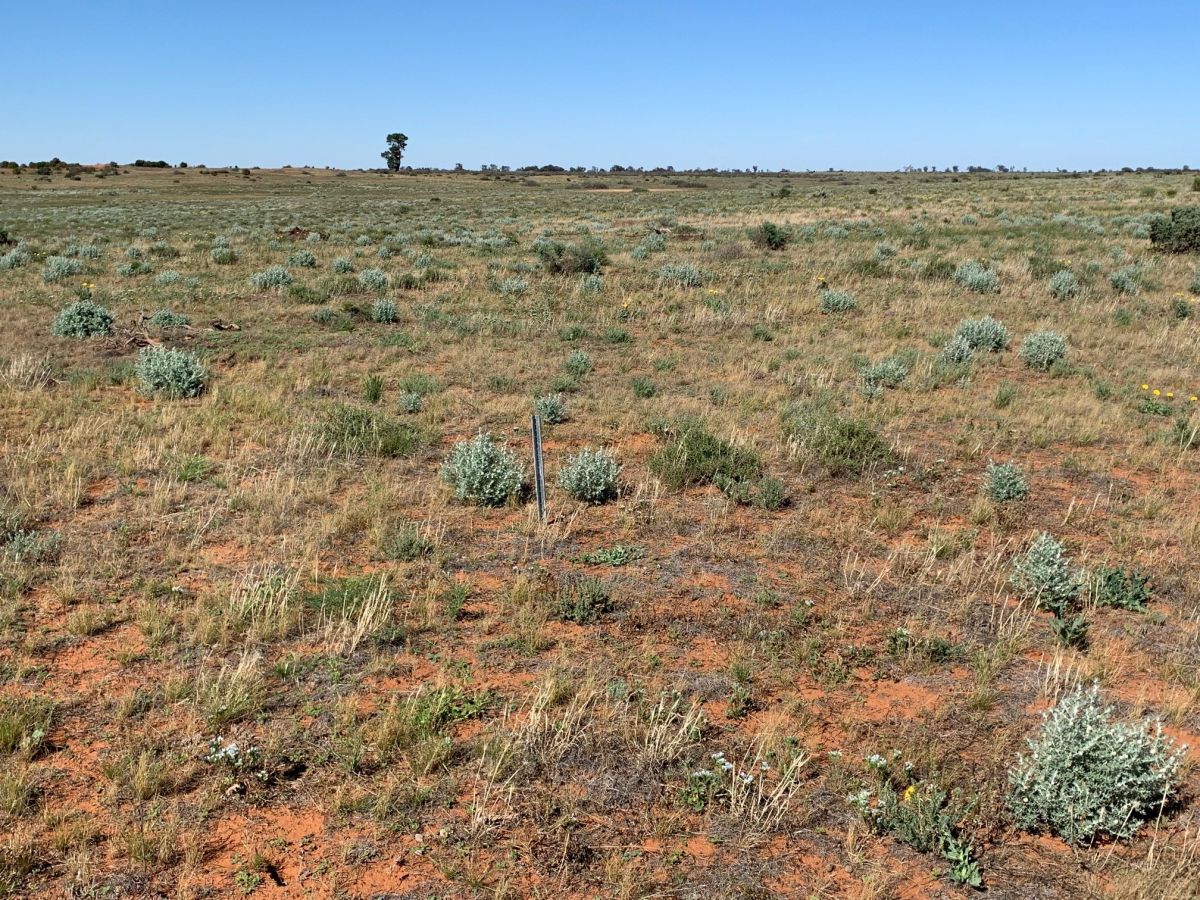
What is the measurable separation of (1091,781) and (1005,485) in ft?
14.2

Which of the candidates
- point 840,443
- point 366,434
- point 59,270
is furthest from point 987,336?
point 59,270

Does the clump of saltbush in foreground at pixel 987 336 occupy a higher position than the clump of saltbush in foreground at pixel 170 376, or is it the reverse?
the clump of saltbush in foreground at pixel 987 336

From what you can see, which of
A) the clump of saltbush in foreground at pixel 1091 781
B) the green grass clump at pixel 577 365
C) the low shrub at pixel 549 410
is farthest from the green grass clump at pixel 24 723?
the green grass clump at pixel 577 365

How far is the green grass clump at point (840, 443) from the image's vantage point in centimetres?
856

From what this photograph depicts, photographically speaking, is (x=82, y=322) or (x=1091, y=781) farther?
(x=82, y=322)

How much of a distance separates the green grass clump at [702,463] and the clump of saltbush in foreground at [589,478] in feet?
2.15

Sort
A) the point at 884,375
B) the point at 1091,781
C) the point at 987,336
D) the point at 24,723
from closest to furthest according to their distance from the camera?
the point at 1091,781 → the point at 24,723 → the point at 884,375 → the point at 987,336

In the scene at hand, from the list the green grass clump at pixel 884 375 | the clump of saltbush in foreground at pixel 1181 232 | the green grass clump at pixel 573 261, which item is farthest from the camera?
the clump of saltbush in foreground at pixel 1181 232

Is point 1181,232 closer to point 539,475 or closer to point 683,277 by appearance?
point 683,277

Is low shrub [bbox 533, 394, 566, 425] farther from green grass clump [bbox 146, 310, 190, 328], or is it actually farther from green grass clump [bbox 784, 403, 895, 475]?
green grass clump [bbox 146, 310, 190, 328]

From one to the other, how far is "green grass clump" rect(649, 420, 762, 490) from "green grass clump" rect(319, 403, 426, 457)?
2690 mm

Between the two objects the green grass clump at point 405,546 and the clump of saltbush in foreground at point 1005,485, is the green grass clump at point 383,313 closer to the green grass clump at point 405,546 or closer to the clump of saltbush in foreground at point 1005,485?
the green grass clump at point 405,546

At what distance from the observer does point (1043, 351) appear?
41.1 ft

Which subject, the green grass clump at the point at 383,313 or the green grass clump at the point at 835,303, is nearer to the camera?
the green grass clump at the point at 383,313
